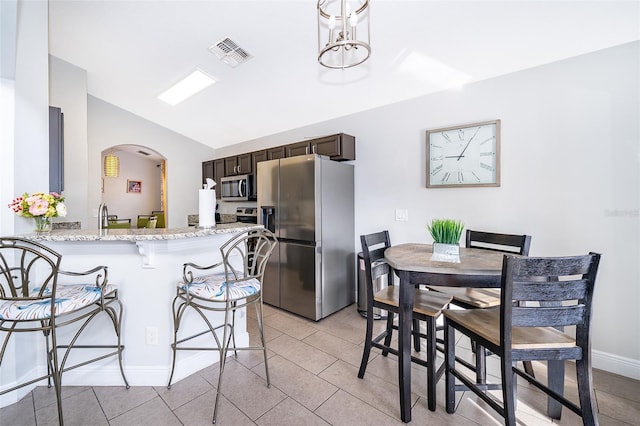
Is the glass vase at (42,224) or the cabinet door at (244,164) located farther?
the cabinet door at (244,164)

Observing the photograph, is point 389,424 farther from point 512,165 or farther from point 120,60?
point 120,60

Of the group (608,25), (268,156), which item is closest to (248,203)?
(268,156)

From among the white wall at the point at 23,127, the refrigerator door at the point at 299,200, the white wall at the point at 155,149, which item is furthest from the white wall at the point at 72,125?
the refrigerator door at the point at 299,200

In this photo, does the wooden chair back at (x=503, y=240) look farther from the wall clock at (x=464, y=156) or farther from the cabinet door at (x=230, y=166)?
the cabinet door at (x=230, y=166)

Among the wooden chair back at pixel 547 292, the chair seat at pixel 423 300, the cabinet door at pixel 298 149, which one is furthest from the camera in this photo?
the cabinet door at pixel 298 149

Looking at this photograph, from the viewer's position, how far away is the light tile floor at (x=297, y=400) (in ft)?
Answer: 5.28

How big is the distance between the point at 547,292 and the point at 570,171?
158 cm

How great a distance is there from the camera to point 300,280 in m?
3.12

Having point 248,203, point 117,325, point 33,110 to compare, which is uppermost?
point 33,110

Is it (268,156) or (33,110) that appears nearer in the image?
(33,110)

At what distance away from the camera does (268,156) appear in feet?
13.6

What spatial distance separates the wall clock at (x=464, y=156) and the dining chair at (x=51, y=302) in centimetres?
293

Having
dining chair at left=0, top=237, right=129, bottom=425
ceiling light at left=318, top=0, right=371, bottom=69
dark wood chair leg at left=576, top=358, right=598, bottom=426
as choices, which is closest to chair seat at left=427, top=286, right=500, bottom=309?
dark wood chair leg at left=576, top=358, right=598, bottom=426

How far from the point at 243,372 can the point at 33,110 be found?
2.38 metres
